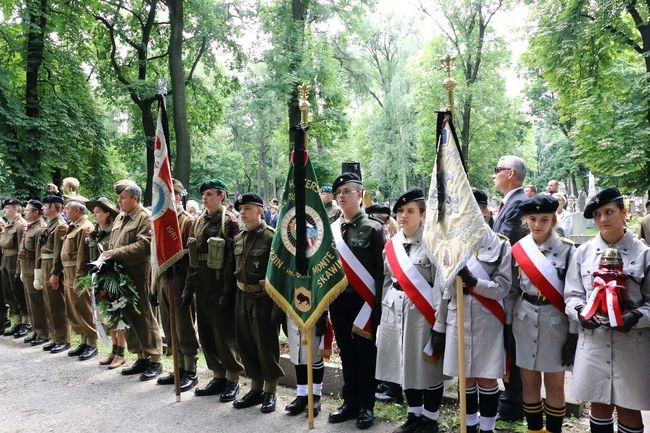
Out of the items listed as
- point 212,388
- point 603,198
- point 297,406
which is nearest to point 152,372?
→ point 212,388

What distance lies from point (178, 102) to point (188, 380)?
1148 centimetres

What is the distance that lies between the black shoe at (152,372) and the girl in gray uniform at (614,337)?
4.94 meters

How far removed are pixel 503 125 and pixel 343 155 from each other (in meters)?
10.5

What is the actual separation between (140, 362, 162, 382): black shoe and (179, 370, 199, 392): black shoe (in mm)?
515

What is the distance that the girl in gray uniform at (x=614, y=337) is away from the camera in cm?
326

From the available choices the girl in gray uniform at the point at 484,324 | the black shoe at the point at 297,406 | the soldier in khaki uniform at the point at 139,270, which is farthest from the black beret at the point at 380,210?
the girl in gray uniform at the point at 484,324

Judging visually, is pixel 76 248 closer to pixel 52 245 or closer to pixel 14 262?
pixel 52 245

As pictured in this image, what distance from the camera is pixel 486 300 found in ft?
12.7

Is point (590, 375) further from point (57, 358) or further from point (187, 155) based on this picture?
point (187, 155)

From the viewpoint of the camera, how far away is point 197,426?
4855mm

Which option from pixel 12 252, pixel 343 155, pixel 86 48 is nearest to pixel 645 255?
pixel 12 252

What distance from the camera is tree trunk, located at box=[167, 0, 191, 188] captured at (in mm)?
15359

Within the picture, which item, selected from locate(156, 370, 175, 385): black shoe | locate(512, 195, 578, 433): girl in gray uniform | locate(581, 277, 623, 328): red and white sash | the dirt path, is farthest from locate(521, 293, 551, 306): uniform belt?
locate(156, 370, 175, 385): black shoe

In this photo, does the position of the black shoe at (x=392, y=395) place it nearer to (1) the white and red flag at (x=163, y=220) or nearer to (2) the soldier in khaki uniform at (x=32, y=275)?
(1) the white and red flag at (x=163, y=220)
